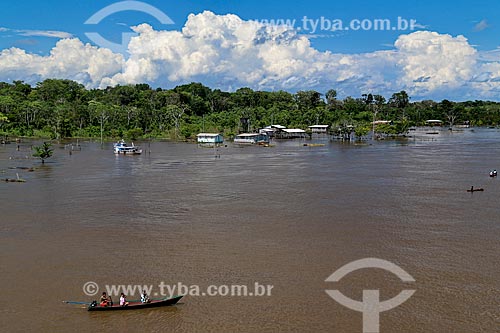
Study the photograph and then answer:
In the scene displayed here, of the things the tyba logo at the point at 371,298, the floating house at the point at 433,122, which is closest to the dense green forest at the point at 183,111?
the floating house at the point at 433,122

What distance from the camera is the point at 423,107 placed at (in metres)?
134

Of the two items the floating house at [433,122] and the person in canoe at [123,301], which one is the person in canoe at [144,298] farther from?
the floating house at [433,122]

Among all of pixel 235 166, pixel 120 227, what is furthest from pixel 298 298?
pixel 235 166

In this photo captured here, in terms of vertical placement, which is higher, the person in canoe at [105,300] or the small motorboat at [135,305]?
the person in canoe at [105,300]

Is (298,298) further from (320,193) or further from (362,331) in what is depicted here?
(320,193)

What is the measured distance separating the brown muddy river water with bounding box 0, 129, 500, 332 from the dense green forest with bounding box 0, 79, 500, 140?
41.6 meters

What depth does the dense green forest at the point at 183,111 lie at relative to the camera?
7406cm

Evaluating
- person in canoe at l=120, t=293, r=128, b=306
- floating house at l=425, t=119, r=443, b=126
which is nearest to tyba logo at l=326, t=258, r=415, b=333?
person in canoe at l=120, t=293, r=128, b=306

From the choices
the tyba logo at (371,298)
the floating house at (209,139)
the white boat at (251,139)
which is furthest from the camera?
the white boat at (251,139)

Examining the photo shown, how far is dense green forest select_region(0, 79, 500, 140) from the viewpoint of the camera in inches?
2916

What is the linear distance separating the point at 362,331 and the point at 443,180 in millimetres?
21497

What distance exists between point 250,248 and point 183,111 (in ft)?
237

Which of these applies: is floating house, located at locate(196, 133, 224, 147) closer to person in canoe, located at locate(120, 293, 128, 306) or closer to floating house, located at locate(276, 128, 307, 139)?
floating house, located at locate(276, 128, 307, 139)

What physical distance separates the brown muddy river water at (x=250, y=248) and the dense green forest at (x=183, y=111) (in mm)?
41607
